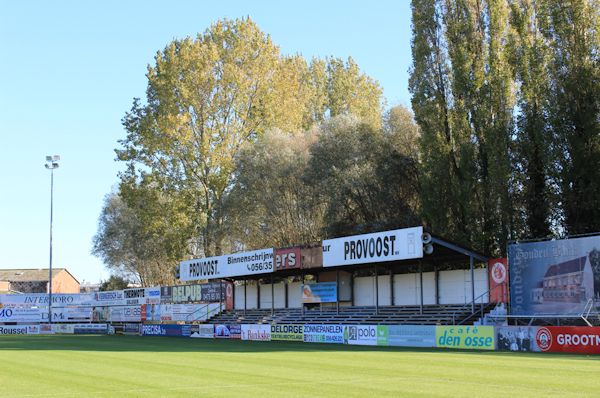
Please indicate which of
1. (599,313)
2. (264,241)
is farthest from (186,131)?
(599,313)

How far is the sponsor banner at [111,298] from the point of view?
69875mm

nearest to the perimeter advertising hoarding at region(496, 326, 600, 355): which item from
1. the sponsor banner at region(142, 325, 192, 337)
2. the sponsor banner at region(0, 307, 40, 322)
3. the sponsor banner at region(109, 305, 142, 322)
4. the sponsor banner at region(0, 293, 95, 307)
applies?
the sponsor banner at region(142, 325, 192, 337)

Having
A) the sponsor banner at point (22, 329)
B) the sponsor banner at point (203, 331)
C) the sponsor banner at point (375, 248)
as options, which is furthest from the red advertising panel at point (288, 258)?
the sponsor banner at point (22, 329)

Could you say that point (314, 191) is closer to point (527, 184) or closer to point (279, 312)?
point (279, 312)

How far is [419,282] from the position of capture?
44031mm

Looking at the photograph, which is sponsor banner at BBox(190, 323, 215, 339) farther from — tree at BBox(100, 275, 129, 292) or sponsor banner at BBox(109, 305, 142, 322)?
tree at BBox(100, 275, 129, 292)

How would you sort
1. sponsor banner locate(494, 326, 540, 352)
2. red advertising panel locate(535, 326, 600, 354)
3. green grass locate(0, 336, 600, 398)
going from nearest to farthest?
green grass locate(0, 336, 600, 398)
red advertising panel locate(535, 326, 600, 354)
sponsor banner locate(494, 326, 540, 352)

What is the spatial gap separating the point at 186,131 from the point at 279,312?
1758cm

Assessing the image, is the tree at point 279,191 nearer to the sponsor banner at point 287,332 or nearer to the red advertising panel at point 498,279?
the sponsor banner at point 287,332

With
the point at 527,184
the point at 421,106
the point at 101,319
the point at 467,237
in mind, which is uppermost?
A: the point at 421,106

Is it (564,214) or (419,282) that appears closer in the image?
(564,214)

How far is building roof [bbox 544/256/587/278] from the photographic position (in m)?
34.0

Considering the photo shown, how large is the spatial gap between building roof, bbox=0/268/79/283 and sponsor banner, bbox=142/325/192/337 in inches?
2685

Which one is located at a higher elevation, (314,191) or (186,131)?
(186,131)
